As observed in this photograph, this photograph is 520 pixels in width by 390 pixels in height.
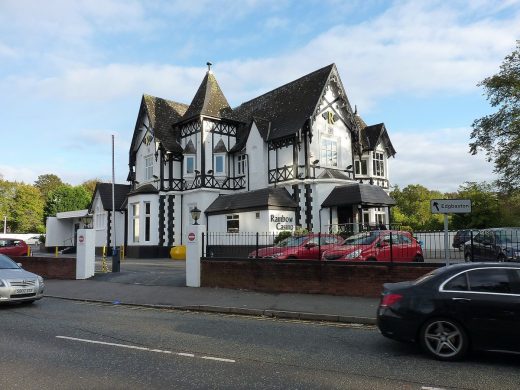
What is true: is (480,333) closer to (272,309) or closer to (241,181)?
(272,309)

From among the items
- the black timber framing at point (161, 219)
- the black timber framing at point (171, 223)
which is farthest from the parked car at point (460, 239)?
the black timber framing at point (161, 219)

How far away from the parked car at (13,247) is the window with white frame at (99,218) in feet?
32.9

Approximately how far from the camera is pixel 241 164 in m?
35.3

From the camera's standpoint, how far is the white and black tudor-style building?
30.4 metres

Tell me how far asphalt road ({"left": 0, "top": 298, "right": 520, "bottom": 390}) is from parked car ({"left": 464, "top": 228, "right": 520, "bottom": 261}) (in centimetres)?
690

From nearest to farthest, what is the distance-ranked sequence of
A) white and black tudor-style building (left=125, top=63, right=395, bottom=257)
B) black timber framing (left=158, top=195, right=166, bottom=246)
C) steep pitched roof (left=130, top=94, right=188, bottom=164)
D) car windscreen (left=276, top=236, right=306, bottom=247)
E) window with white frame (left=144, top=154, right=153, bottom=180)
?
1. car windscreen (left=276, top=236, right=306, bottom=247)
2. white and black tudor-style building (left=125, top=63, right=395, bottom=257)
3. black timber framing (left=158, top=195, right=166, bottom=246)
4. steep pitched roof (left=130, top=94, right=188, bottom=164)
5. window with white frame (left=144, top=154, right=153, bottom=180)

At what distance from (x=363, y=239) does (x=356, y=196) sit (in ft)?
41.5

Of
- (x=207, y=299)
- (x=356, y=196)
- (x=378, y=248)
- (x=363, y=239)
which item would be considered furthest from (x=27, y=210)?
(x=378, y=248)

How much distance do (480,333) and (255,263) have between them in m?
9.28

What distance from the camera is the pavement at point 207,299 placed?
11039 millimetres

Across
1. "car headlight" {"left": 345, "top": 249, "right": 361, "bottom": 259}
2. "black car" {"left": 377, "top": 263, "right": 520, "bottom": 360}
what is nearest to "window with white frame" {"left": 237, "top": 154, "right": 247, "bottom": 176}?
"car headlight" {"left": 345, "top": 249, "right": 361, "bottom": 259}

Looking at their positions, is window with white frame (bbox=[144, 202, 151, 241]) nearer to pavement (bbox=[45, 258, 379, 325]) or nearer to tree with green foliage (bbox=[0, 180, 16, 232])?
pavement (bbox=[45, 258, 379, 325])

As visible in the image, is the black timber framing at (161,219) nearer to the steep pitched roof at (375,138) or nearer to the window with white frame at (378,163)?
the steep pitched roof at (375,138)

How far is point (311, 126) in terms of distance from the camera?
30.5 meters
